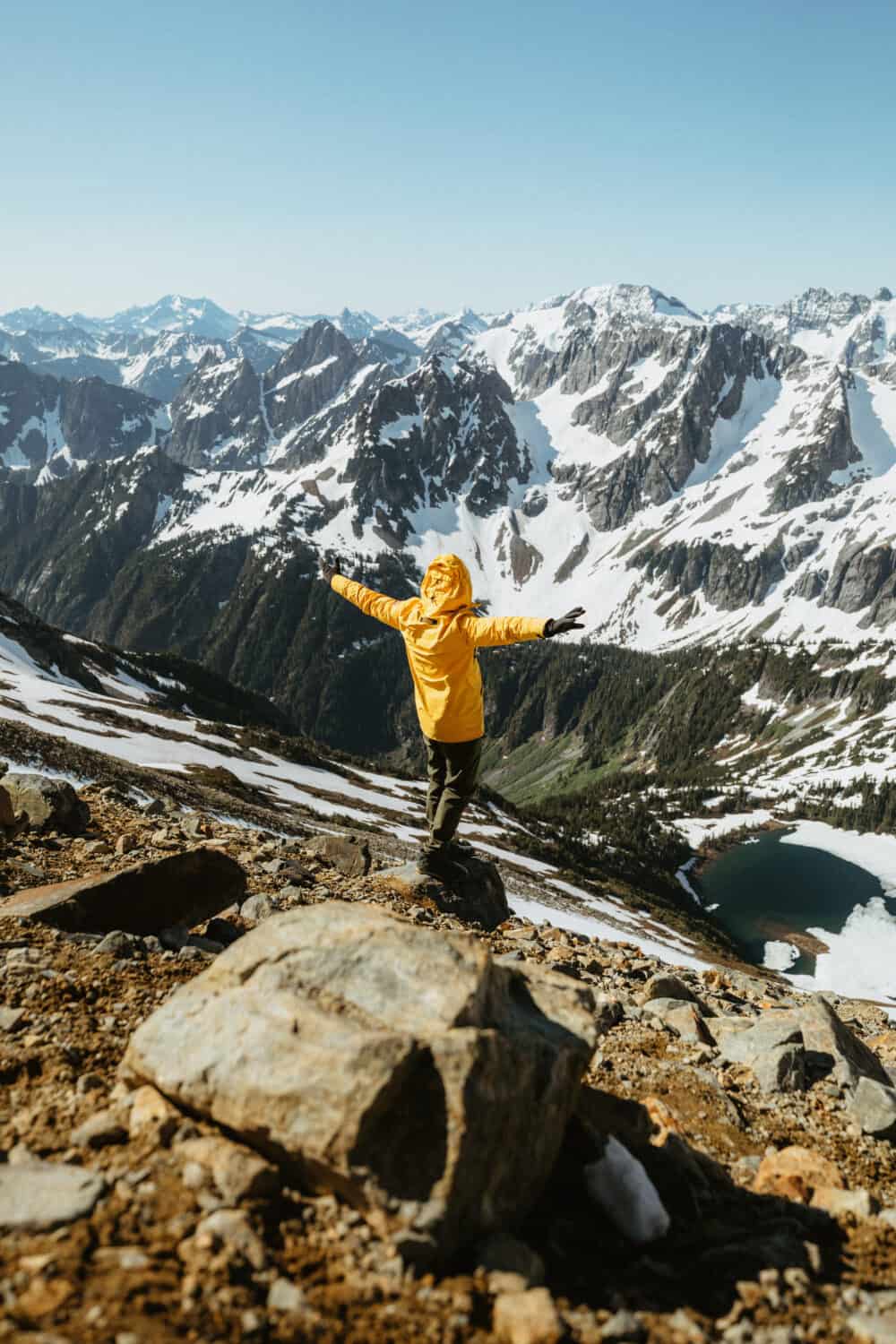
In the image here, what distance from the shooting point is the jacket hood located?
11789 mm

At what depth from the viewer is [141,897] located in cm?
964

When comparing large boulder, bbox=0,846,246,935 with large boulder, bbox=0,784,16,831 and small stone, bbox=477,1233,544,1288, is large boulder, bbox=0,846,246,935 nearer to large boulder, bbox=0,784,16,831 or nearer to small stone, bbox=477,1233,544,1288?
large boulder, bbox=0,784,16,831

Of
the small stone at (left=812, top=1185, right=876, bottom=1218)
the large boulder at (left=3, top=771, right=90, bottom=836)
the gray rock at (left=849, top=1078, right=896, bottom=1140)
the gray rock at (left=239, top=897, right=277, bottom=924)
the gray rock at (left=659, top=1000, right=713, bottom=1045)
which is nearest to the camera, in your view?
the small stone at (left=812, top=1185, right=876, bottom=1218)

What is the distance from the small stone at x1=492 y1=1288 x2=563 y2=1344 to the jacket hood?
28.9 feet

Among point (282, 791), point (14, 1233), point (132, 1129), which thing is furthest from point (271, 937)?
point (282, 791)

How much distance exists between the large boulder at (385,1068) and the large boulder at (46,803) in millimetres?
9451

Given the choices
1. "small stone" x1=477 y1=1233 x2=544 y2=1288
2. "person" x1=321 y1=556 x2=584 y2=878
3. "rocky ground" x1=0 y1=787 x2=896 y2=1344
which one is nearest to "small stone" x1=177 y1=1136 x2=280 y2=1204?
"rocky ground" x1=0 y1=787 x2=896 y2=1344

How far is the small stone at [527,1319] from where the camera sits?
3910 mm

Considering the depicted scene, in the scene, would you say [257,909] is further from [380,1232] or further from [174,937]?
[380,1232]

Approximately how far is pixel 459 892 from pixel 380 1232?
37.1 ft

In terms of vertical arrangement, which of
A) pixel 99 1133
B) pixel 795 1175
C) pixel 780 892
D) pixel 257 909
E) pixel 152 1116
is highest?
pixel 795 1175

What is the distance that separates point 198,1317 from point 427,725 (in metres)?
9.38

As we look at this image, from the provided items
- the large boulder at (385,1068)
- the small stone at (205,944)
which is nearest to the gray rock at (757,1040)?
the large boulder at (385,1068)

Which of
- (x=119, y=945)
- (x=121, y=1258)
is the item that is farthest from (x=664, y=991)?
(x=121, y=1258)
